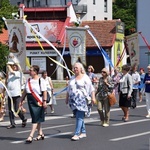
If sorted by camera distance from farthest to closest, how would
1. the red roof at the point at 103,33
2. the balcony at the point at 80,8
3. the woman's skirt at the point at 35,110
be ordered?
1. the balcony at the point at 80,8
2. the red roof at the point at 103,33
3. the woman's skirt at the point at 35,110

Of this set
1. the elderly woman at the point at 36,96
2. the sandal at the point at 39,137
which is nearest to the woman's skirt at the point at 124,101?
the sandal at the point at 39,137

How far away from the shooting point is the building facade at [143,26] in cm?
5572

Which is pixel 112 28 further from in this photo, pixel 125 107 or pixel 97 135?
pixel 97 135

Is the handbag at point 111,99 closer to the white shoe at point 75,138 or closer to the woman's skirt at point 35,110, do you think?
the white shoe at point 75,138

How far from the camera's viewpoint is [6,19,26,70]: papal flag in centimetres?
1848

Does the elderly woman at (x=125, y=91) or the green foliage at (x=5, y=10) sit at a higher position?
the green foliage at (x=5, y=10)

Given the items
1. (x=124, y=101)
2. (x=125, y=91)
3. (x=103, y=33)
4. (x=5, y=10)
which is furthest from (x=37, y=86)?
(x=103, y=33)

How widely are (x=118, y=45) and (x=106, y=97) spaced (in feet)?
111

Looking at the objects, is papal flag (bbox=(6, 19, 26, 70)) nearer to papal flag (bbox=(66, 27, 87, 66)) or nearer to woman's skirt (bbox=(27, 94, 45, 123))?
papal flag (bbox=(66, 27, 87, 66))

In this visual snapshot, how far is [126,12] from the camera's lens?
74.1 metres

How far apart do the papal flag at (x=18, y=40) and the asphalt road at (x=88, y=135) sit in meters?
3.04

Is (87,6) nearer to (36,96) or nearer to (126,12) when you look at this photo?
(126,12)

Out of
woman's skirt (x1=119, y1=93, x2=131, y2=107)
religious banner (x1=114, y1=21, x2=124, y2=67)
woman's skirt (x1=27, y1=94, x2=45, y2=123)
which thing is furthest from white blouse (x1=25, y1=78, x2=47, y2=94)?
religious banner (x1=114, y1=21, x2=124, y2=67)

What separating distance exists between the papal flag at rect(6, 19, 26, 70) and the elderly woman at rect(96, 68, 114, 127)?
5590 mm
